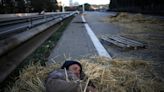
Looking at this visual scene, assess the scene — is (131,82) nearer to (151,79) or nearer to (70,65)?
(151,79)

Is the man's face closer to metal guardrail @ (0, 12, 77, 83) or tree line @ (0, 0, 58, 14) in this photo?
metal guardrail @ (0, 12, 77, 83)

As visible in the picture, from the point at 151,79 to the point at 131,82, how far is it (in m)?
0.49

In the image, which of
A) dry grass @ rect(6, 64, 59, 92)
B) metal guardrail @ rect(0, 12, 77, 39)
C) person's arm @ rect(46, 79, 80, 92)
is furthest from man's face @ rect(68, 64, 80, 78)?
metal guardrail @ rect(0, 12, 77, 39)

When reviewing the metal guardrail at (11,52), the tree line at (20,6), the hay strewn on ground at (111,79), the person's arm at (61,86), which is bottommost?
the tree line at (20,6)

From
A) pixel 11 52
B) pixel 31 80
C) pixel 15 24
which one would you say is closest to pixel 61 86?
pixel 31 80

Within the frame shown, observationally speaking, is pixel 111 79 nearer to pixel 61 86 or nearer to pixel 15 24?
pixel 61 86

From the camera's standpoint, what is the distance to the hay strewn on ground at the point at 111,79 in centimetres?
486

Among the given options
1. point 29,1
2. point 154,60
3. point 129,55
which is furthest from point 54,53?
point 29,1

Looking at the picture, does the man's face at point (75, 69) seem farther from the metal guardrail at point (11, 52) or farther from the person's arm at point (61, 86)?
the metal guardrail at point (11, 52)

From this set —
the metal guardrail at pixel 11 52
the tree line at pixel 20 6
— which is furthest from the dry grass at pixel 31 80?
the tree line at pixel 20 6

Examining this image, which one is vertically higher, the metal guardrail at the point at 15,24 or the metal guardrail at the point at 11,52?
the metal guardrail at the point at 11,52

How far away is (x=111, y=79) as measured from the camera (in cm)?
520

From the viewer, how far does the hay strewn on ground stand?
15.9 ft

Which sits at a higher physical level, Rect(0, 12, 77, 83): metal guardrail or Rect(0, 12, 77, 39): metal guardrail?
Rect(0, 12, 77, 83): metal guardrail
